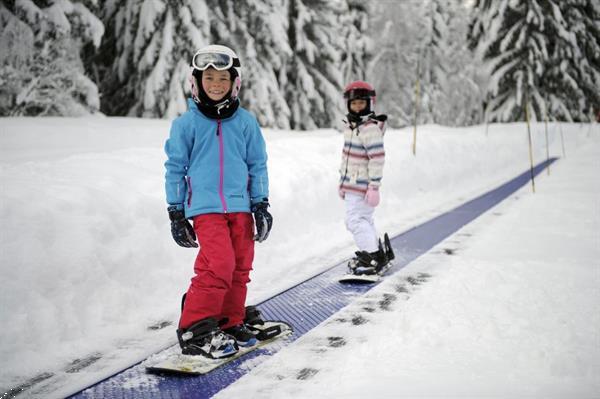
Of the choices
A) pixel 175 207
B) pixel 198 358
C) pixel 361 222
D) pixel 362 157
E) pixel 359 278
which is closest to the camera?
pixel 198 358

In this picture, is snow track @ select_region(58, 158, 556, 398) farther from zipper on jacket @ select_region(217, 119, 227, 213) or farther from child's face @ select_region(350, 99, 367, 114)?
child's face @ select_region(350, 99, 367, 114)

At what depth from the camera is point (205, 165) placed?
337cm

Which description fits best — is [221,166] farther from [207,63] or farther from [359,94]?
[359,94]

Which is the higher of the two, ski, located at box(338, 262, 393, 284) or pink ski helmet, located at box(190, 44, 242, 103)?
pink ski helmet, located at box(190, 44, 242, 103)

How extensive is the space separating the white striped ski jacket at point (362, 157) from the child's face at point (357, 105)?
5.4 inches

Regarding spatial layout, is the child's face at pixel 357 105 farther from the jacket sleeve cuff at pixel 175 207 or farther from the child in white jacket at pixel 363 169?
the jacket sleeve cuff at pixel 175 207

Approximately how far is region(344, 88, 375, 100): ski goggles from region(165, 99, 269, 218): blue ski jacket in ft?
6.80

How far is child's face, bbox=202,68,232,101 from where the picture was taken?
11.1 feet

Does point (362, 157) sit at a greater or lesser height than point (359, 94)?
lesser

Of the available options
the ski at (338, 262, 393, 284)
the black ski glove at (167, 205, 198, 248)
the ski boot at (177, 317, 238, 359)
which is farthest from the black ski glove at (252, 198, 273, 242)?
the ski at (338, 262, 393, 284)

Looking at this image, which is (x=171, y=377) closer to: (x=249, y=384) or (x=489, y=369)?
(x=249, y=384)

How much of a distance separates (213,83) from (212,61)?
5.3 inches

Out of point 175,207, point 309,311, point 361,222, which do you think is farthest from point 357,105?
point 175,207

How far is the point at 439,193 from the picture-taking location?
12680 mm
